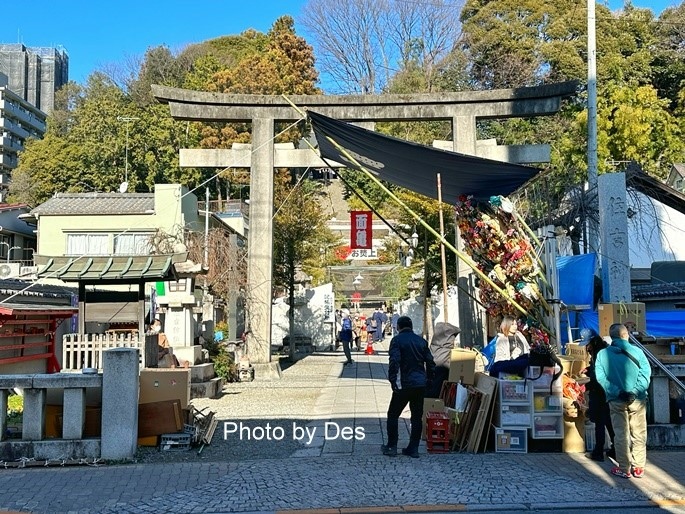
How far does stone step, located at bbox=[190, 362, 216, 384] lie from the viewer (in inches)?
532

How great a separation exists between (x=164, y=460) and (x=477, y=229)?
602cm

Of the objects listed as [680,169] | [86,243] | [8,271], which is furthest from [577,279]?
[86,243]

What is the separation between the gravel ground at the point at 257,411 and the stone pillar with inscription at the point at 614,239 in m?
5.37

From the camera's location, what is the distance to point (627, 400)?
7156mm

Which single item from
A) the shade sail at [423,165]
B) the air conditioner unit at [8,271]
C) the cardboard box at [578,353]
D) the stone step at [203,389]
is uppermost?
the shade sail at [423,165]

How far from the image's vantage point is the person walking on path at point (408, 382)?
8.14m

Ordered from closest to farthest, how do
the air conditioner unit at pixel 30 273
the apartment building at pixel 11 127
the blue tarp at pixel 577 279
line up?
the air conditioner unit at pixel 30 273 → the blue tarp at pixel 577 279 → the apartment building at pixel 11 127

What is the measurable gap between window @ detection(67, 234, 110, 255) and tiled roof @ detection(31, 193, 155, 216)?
0.99 meters

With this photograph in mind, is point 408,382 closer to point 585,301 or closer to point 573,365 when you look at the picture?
point 573,365

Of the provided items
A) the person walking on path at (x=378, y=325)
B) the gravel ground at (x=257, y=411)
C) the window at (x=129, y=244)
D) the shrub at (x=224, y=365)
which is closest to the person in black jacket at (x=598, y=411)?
the gravel ground at (x=257, y=411)

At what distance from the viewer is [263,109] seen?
54.1 ft

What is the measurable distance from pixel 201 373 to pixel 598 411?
829cm

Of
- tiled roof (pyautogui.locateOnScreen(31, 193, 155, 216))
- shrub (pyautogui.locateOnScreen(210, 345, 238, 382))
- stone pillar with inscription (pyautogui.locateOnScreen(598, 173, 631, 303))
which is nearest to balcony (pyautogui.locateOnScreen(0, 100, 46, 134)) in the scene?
tiled roof (pyautogui.locateOnScreen(31, 193, 155, 216))

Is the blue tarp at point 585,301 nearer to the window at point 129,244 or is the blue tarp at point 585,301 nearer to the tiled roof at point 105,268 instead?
the tiled roof at point 105,268
